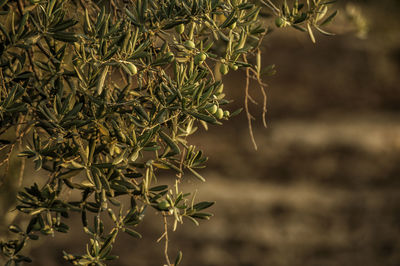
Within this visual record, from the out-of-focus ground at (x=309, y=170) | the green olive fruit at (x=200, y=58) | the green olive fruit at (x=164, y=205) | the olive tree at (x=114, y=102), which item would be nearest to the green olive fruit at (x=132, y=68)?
the olive tree at (x=114, y=102)

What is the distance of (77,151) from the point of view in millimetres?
868

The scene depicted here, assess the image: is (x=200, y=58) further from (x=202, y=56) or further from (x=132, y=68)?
(x=132, y=68)

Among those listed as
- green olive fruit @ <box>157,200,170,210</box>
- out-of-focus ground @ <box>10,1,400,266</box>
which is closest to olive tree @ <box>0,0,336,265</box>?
green olive fruit @ <box>157,200,170,210</box>

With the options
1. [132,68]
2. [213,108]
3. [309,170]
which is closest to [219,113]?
[213,108]

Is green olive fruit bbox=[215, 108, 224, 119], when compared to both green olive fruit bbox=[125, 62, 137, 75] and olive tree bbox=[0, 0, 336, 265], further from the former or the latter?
green olive fruit bbox=[125, 62, 137, 75]

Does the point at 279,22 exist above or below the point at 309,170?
below

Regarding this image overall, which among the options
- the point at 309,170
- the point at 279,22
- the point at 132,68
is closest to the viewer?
the point at 132,68

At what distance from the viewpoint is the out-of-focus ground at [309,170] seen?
11.3 ft

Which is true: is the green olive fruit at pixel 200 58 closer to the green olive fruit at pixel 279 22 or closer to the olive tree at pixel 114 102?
the olive tree at pixel 114 102

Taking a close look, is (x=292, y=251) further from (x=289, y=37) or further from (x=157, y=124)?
(x=157, y=124)

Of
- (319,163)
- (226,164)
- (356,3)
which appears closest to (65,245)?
(226,164)

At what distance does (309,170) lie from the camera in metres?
3.84

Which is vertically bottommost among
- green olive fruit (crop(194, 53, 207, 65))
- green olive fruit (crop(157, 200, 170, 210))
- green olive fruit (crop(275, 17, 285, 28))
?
green olive fruit (crop(157, 200, 170, 210))

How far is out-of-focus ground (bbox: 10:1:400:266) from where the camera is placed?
136 inches
